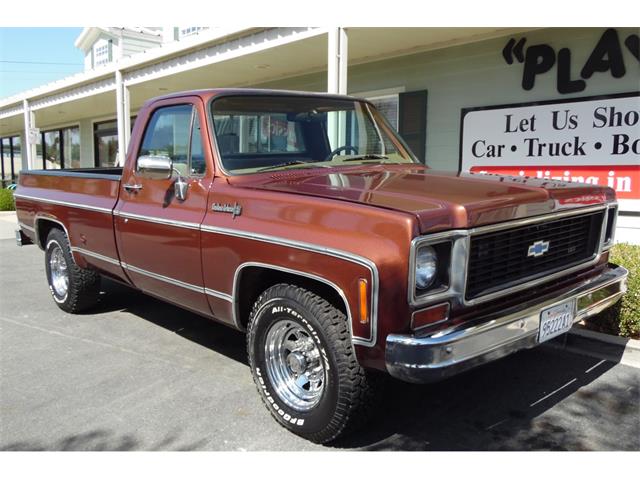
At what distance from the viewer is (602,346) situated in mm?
4348

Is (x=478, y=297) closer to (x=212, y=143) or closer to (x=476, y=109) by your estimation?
(x=212, y=143)

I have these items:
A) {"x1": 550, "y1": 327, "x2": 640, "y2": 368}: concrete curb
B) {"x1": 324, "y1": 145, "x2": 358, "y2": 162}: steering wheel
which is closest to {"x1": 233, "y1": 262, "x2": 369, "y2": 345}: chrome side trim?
{"x1": 324, "y1": 145, "x2": 358, "y2": 162}: steering wheel

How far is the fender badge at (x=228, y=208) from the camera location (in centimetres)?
330

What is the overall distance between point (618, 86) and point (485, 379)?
16.2ft

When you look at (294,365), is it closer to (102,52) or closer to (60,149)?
(60,149)

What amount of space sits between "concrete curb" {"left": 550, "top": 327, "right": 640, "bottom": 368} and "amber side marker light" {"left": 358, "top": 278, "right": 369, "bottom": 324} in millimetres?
2569

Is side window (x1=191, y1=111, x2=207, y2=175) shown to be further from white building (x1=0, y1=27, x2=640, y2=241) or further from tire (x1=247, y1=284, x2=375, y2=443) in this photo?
white building (x1=0, y1=27, x2=640, y2=241)

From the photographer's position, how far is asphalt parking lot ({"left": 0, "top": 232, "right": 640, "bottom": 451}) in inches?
122

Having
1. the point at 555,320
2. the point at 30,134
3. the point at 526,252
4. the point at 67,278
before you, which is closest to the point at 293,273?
the point at 526,252

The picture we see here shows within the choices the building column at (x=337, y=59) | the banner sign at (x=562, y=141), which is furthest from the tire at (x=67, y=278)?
the banner sign at (x=562, y=141)

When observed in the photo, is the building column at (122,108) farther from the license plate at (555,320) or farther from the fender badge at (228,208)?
the license plate at (555,320)

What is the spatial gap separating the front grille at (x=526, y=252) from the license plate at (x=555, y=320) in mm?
199

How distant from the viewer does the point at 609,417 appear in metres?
3.30

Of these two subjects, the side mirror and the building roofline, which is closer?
the side mirror
